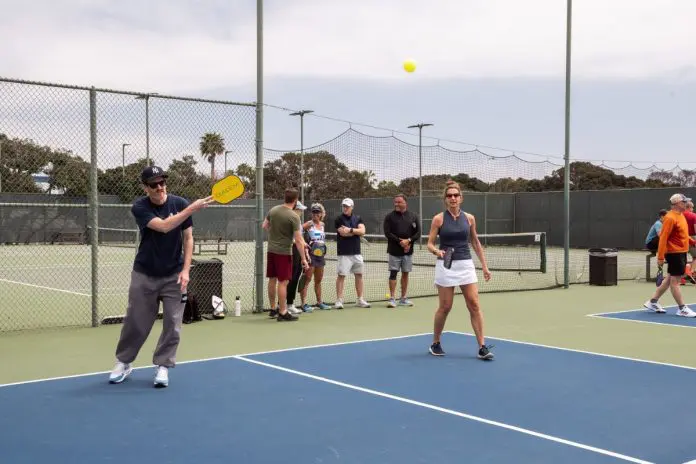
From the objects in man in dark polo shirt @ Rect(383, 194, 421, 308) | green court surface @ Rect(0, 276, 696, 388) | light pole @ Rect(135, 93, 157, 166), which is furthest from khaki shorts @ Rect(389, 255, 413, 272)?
light pole @ Rect(135, 93, 157, 166)

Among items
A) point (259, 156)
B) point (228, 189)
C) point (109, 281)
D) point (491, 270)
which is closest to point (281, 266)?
point (259, 156)

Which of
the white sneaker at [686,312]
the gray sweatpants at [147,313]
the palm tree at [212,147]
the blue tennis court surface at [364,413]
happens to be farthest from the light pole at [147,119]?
the white sneaker at [686,312]

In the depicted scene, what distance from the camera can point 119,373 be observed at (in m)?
6.74

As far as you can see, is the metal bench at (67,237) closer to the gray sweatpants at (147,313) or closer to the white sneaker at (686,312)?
the gray sweatpants at (147,313)

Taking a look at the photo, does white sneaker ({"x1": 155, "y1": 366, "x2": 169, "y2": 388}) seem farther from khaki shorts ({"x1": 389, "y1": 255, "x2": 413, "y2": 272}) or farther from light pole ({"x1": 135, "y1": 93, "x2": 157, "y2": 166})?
khaki shorts ({"x1": 389, "y1": 255, "x2": 413, "y2": 272})

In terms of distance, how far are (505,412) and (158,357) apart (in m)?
2.96

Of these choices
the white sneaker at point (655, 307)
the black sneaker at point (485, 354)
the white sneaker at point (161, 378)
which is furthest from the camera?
the white sneaker at point (655, 307)

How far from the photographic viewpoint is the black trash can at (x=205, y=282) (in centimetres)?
1111

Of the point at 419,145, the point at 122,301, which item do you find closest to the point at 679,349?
the point at 122,301

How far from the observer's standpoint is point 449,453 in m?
4.76

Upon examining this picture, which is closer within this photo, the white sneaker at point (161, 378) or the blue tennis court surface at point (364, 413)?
the blue tennis court surface at point (364, 413)

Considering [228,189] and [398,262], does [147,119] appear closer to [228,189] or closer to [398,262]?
[228,189]

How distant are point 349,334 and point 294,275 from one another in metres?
2.18

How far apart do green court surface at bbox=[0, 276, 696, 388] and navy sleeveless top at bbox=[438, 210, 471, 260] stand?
1.17 m
